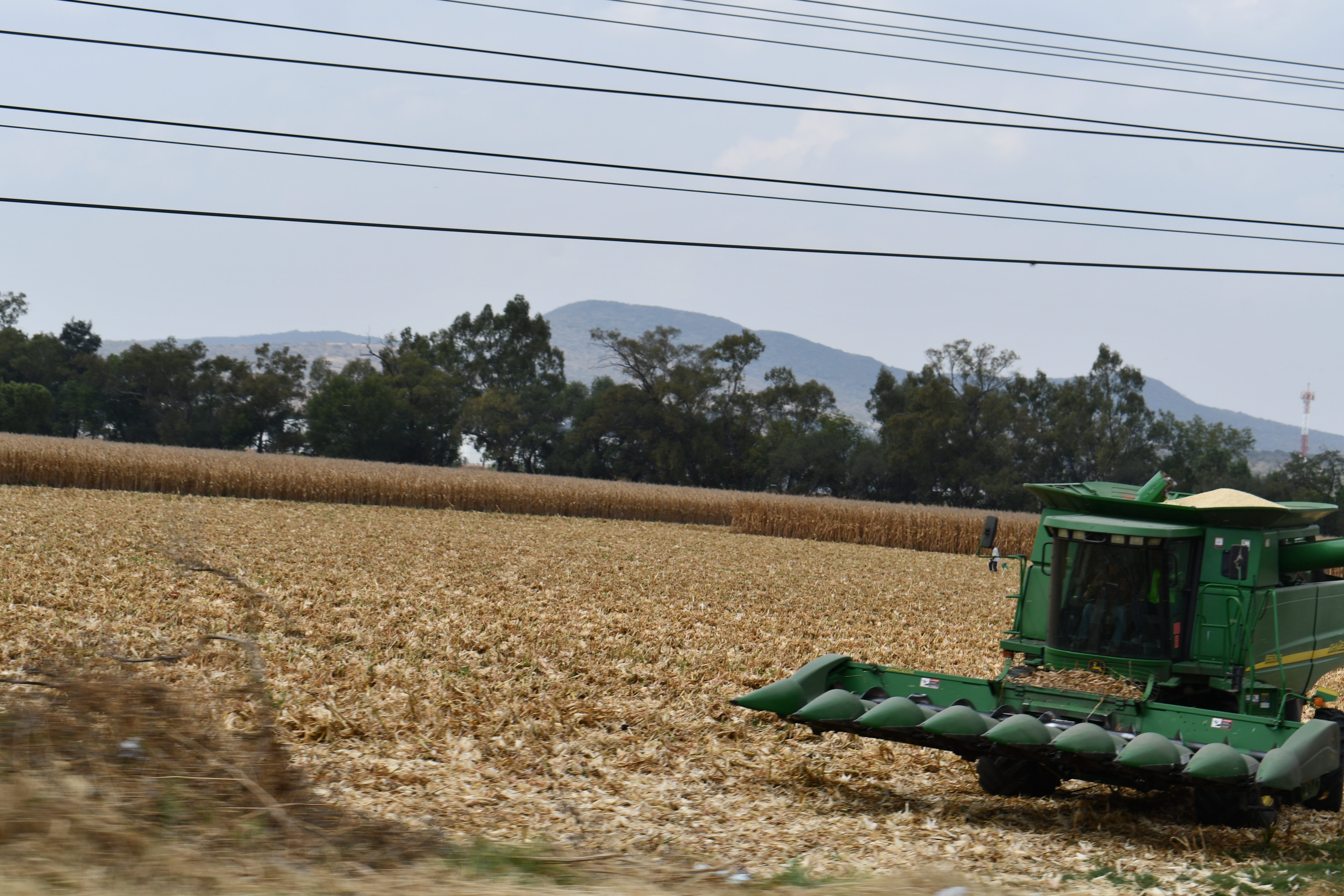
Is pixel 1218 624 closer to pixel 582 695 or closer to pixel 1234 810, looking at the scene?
pixel 1234 810

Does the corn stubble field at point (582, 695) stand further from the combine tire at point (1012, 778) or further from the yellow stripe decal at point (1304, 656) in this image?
the yellow stripe decal at point (1304, 656)

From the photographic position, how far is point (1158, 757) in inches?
250

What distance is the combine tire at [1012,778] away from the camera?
25.7 ft

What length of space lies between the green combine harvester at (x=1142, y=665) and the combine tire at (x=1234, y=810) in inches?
0.4

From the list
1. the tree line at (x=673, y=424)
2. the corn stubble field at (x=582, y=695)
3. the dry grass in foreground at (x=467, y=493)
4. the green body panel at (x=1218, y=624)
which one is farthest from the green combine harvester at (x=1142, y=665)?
the tree line at (x=673, y=424)

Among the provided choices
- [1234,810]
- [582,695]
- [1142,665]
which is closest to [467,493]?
[582,695]

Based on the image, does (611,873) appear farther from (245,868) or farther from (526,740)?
(526,740)

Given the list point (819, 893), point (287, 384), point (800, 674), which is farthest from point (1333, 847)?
point (287, 384)

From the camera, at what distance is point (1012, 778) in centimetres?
782

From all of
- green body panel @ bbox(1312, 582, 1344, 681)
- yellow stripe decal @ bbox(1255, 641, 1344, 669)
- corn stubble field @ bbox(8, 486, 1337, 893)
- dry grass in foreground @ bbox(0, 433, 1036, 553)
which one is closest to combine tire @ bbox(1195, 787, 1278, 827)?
corn stubble field @ bbox(8, 486, 1337, 893)

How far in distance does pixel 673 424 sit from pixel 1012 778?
62.4 m

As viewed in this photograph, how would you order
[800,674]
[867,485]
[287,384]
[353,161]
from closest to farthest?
[800,674], [353,161], [867,485], [287,384]

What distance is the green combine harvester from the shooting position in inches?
267

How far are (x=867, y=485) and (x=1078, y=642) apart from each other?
60.6m
